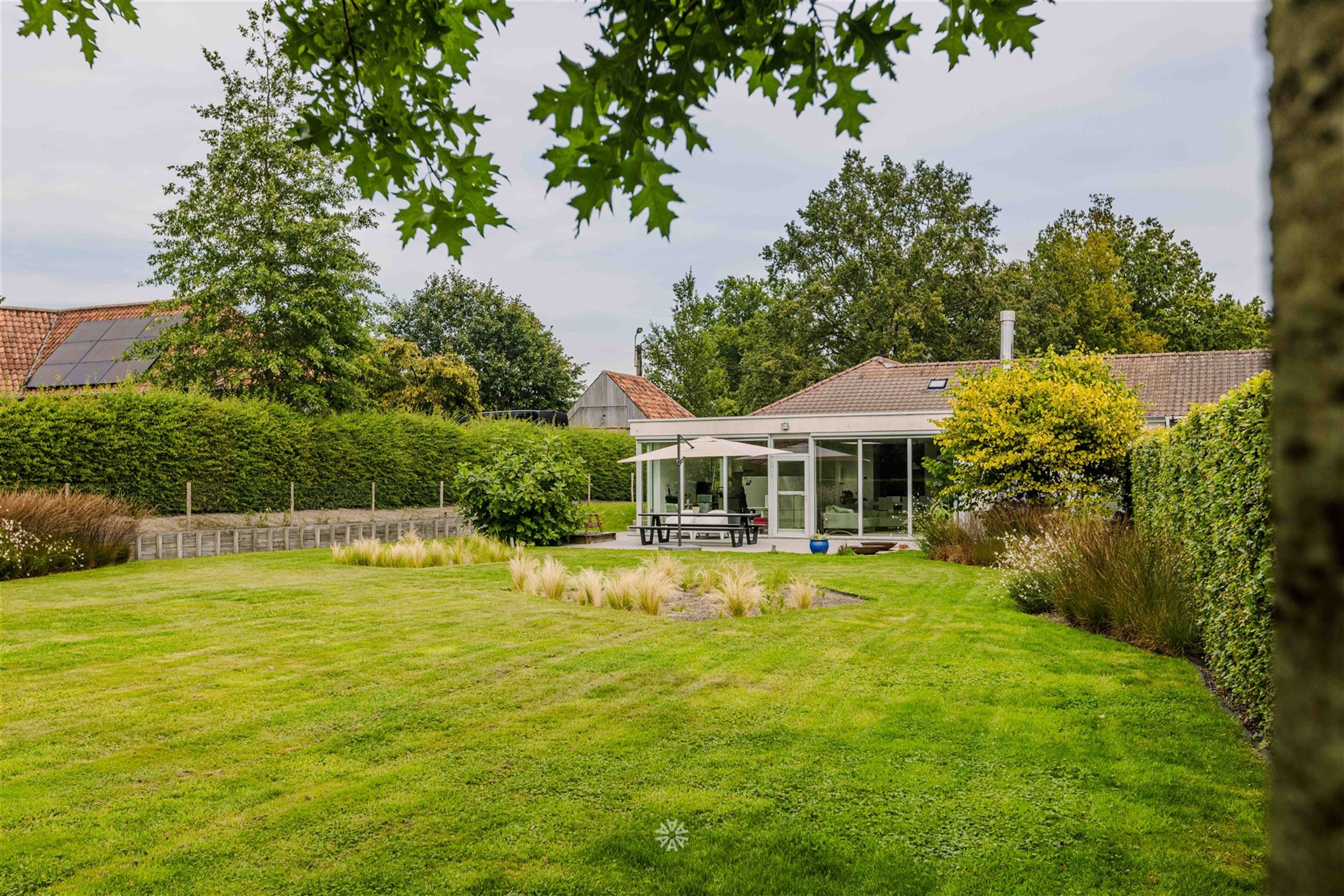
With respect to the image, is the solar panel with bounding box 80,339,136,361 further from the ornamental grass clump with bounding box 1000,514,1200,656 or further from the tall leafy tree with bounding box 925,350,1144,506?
the ornamental grass clump with bounding box 1000,514,1200,656

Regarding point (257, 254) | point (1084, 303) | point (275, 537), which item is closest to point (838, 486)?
point (275, 537)

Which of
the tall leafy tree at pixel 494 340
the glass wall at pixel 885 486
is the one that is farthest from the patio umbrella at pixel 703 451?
the tall leafy tree at pixel 494 340

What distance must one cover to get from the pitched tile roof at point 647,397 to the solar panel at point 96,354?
16.7m

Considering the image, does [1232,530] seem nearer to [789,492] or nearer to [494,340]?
[789,492]

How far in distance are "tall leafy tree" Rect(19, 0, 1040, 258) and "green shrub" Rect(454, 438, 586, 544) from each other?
45.6 feet

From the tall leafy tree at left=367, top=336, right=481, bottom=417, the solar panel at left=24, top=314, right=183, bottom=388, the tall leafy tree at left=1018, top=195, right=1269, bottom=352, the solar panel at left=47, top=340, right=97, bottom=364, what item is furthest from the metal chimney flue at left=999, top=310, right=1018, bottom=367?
the solar panel at left=47, top=340, right=97, bottom=364

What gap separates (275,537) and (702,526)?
8917 millimetres

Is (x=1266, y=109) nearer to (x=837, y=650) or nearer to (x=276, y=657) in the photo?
(x=837, y=650)

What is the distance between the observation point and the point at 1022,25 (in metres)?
3.58

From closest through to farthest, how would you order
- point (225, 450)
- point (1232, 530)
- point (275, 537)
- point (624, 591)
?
point (1232, 530)
point (624, 591)
point (275, 537)
point (225, 450)

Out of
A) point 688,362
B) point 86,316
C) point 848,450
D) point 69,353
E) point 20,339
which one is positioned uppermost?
point 86,316

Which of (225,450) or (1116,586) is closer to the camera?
(1116,586)

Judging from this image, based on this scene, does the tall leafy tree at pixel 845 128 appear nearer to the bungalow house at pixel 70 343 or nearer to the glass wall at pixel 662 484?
the glass wall at pixel 662 484

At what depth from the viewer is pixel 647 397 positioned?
39000mm
